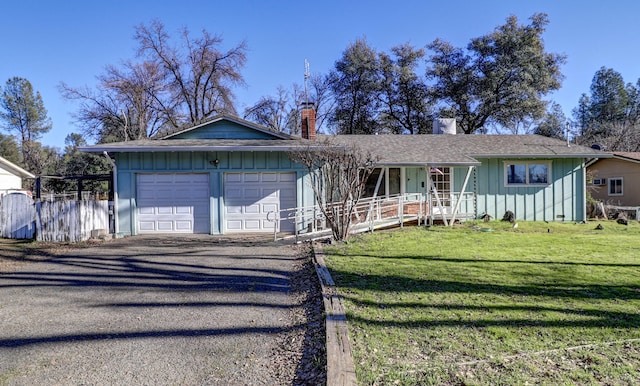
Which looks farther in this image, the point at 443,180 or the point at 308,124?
the point at 443,180

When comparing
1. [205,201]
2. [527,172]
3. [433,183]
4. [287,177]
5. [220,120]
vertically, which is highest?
[220,120]

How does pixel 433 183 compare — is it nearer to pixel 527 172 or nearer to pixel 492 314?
pixel 527 172

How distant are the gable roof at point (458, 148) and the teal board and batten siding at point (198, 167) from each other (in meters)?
3.78

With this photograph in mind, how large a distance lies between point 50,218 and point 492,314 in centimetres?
1176

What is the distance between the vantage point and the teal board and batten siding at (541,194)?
1521cm

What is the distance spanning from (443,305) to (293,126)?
30.8 metres

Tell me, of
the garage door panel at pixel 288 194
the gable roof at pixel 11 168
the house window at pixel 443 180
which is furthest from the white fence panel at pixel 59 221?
the gable roof at pixel 11 168

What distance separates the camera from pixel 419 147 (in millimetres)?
16062

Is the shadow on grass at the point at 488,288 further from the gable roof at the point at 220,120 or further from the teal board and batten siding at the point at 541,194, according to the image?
the teal board and batten siding at the point at 541,194

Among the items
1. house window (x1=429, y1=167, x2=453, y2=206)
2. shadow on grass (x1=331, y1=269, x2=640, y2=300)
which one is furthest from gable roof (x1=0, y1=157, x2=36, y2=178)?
shadow on grass (x1=331, y1=269, x2=640, y2=300)

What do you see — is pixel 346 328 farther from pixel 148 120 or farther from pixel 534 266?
pixel 148 120

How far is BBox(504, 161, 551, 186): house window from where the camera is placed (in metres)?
15.4

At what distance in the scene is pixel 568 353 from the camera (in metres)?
3.46

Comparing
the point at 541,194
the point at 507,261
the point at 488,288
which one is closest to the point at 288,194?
the point at 507,261
